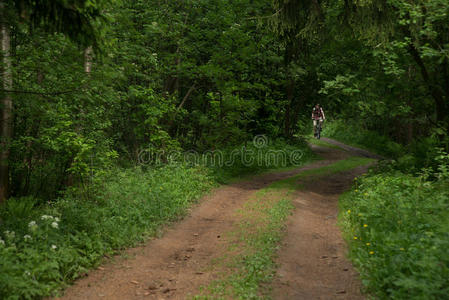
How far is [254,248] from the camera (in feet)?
23.7

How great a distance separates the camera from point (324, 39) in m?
12.6

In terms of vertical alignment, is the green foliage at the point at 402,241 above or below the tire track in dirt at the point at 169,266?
above

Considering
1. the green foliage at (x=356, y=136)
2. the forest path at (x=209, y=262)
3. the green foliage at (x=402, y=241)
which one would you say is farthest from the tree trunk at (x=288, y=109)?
the green foliage at (x=402, y=241)

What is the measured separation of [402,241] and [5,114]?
8399 mm

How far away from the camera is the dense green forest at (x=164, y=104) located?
19.1ft

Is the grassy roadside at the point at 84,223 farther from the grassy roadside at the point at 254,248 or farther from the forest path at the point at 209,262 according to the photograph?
the grassy roadside at the point at 254,248

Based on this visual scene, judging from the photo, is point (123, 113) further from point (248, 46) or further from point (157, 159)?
point (248, 46)

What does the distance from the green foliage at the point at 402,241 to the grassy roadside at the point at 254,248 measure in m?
1.48

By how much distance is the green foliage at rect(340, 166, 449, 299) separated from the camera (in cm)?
447

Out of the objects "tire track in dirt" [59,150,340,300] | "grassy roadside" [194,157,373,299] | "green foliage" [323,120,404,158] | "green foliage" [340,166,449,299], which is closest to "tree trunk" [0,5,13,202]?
"tire track in dirt" [59,150,340,300]

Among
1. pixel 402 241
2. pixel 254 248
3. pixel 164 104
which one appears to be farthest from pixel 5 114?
pixel 402 241

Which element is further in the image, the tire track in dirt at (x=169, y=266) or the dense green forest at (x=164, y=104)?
the dense green forest at (x=164, y=104)

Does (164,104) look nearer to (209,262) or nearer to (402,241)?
(209,262)

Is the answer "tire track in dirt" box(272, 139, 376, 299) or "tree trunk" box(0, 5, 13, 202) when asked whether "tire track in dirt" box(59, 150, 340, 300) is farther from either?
"tree trunk" box(0, 5, 13, 202)
